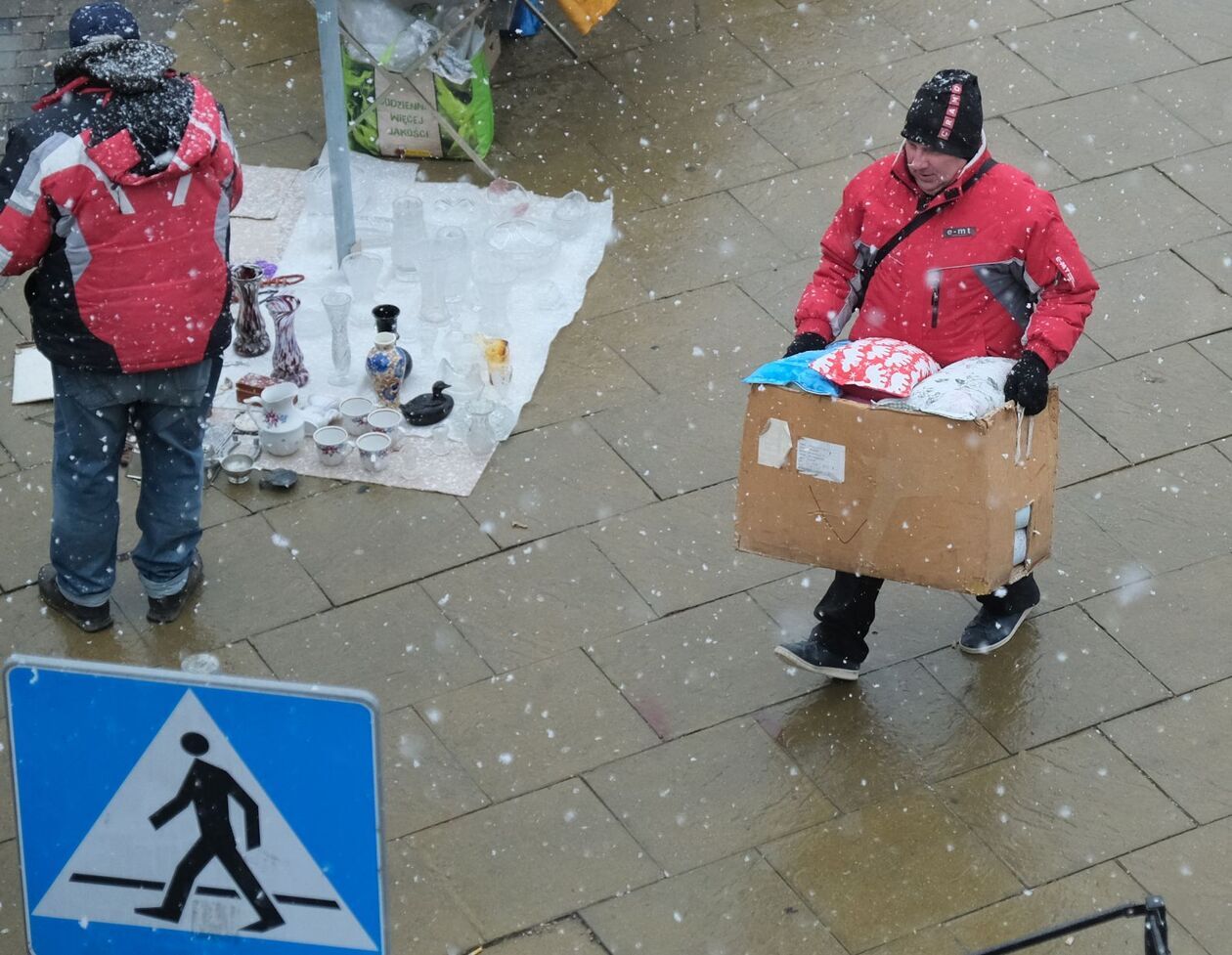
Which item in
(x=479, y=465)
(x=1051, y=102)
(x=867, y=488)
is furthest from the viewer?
(x=1051, y=102)

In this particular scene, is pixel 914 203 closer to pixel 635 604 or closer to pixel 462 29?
pixel 635 604

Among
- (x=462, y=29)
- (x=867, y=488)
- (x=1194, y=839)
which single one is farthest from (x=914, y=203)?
(x=462, y=29)

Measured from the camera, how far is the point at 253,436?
6332 millimetres

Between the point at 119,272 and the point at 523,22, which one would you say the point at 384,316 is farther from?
the point at 523,22

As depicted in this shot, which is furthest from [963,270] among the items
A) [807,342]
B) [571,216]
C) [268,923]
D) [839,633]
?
[571,216]

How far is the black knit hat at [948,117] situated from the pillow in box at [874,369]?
0.55 m

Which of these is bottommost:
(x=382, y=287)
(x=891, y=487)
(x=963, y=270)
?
(x=382, y=287)

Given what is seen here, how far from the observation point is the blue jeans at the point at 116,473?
17.1 feet

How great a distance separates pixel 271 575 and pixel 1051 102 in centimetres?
442

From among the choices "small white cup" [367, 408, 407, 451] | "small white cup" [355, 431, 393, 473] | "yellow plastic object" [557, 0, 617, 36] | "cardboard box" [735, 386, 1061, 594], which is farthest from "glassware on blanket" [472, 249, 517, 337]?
"cardboard box" [735, 386, 1061, 594]

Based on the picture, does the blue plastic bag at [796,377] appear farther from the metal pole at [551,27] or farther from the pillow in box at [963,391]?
the metal pole at [551,27]

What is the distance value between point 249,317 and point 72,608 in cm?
153

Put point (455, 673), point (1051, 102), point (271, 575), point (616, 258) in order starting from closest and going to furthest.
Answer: point (455, 673) < point (271, 575) < point (616, 258) < point (1051, 102)

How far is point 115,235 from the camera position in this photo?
492 cm
